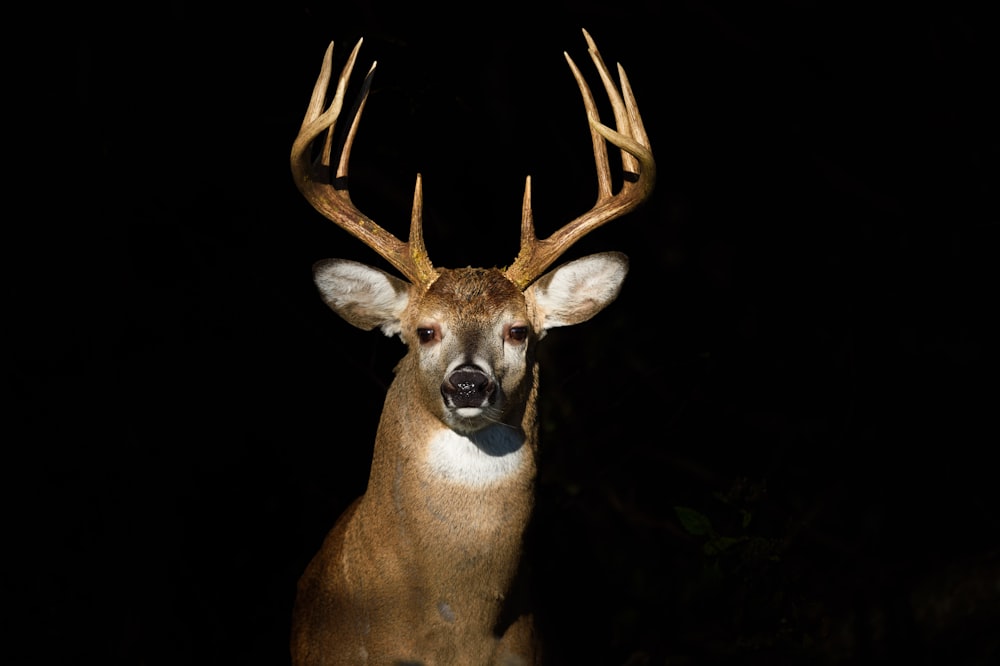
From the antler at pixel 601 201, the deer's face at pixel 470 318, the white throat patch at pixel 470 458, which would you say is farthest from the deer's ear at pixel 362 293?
the white throat patch at pixel 470 458

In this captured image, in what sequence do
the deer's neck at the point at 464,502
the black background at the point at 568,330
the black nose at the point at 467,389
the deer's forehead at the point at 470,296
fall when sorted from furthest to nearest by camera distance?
the black background at the point at 568,330
the deer's forehead at the point at 470,296
the deer's neck at the point at 464,502
the black nose at the point at 467,389

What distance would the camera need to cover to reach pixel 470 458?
3.25m

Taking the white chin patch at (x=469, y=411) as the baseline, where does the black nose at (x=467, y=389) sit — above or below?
above

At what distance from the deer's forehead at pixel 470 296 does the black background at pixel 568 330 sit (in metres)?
1.64

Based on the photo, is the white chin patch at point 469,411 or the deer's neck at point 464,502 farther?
the deer's neck at point 464,502

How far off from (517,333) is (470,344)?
0.59 feet

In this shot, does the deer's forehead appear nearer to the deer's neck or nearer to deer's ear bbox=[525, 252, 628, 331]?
deer's ear bbox=[525, 252, 628, 331]

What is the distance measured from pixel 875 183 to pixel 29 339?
371 centimetres

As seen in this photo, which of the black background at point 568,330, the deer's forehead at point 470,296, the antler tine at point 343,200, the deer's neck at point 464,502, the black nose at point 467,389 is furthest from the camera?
the black background at point 568,330

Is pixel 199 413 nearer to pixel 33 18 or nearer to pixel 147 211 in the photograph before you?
pixel 147 211

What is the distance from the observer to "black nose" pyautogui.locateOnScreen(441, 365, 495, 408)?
3.05m

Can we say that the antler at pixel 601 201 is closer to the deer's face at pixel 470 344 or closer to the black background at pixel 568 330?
the deer's face at pixel 470 344

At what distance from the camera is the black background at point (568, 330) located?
455 centimetres

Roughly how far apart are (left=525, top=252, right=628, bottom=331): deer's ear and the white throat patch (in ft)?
1.51
